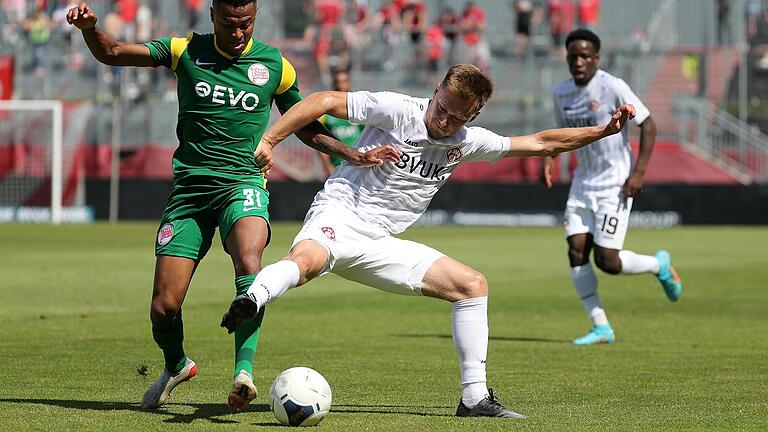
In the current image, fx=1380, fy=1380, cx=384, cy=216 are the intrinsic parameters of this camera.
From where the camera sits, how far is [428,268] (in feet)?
24.9

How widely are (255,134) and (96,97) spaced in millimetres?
27685

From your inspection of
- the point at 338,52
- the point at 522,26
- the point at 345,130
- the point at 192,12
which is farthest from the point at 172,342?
the point at 192,12

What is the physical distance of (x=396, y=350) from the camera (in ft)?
36.1

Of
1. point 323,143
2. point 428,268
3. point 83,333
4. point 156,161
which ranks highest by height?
point 323,143

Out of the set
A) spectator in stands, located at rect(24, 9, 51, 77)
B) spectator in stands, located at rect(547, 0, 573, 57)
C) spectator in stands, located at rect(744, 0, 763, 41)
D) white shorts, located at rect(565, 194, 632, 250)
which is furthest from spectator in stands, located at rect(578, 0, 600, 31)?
white shorts, located at rect(565, 194, 632, 250)

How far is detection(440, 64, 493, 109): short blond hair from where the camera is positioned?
23.9 ft

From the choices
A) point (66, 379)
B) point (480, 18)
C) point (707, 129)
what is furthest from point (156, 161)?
point (66, 379)

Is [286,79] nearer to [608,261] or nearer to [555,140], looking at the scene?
[555,140]

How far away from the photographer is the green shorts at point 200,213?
779cm

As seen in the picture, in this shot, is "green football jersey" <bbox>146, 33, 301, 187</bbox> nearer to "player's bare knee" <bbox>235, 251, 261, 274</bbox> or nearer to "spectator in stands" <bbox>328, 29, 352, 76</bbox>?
"player's bare knee" <bbox>235, 251, 261, 274</bbox>

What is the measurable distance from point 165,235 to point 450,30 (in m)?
28.0

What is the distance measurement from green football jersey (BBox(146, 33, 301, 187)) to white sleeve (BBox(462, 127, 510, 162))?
1.23 metres

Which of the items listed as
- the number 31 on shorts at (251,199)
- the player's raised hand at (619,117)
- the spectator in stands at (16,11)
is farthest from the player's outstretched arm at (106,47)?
the spectator in stands at (16,11)

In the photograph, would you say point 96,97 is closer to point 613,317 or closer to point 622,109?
point 613,317
